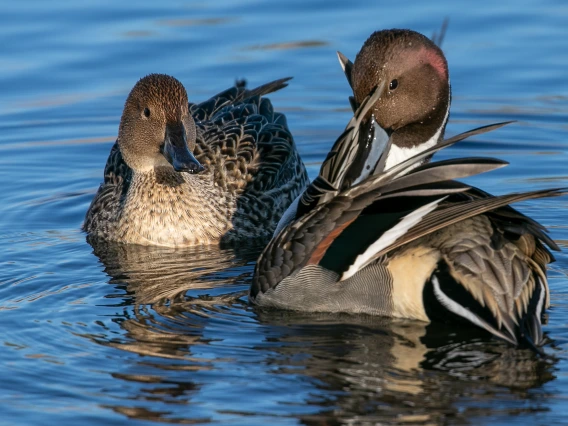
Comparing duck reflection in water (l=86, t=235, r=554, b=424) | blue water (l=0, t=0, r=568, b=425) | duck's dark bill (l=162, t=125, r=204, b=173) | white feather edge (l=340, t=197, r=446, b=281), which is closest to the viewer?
duck reflection in water (l=86, t=235, r=554, b=424)

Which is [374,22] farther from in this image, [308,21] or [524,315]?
[524,315]

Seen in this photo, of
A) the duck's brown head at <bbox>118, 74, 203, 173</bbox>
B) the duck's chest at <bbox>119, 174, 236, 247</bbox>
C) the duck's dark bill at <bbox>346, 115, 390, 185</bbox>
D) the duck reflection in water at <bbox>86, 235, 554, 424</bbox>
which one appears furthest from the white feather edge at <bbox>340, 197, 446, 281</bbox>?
the duck's chest at <bbox>119, 174, 236, 247</bbox>

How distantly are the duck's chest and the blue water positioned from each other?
0.73 ft

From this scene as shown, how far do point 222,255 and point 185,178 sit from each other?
0.87 metres

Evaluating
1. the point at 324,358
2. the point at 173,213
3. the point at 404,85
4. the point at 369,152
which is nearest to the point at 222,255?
the point at 173,213

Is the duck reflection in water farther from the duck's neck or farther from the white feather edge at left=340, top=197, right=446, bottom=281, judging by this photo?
the duck's neck

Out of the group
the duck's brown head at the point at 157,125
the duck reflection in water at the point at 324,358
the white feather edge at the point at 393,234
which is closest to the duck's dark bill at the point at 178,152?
the duck's brown head at the point at 157,125

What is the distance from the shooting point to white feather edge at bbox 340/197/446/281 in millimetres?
6371

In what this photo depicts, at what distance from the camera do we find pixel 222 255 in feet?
29.7

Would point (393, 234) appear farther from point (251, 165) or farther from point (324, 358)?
point (251, 165)

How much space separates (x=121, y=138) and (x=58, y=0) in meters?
6.02

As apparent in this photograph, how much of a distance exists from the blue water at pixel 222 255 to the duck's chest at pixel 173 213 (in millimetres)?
221

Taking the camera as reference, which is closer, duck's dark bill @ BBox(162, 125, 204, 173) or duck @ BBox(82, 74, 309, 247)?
duck's dark bill @ BBox(162, 125, 204, 173)

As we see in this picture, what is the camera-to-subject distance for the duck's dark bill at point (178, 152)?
859cm
